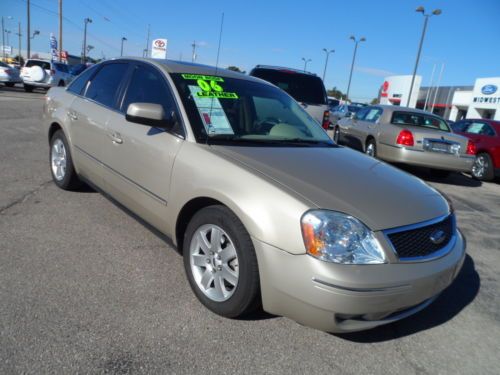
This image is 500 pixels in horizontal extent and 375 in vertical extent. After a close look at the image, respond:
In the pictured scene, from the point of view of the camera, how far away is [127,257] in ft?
11.2

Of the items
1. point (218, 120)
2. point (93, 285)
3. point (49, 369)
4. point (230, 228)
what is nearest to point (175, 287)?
point (93, 285)

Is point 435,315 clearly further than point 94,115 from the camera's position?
No

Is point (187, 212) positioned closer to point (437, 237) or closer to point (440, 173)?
point (437, 237)

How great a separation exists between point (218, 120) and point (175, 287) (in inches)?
51.0

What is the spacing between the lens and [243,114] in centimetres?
349

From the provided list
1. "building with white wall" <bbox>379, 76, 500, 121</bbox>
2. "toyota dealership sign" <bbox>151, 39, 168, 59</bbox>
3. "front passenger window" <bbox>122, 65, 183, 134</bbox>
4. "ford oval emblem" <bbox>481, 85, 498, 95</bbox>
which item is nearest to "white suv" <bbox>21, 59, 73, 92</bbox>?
"toyota dealership sign" <bbox>151, 39, 168, 59</bbox>

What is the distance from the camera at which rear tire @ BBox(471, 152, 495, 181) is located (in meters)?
9.44

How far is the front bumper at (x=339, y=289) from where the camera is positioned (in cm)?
214

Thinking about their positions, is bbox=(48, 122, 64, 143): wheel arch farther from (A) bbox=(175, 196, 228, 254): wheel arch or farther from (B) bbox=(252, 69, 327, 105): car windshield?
(B) bbox=(252, 69, 327, 105): car windshield

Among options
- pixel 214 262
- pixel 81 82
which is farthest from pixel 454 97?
pixel 214 262

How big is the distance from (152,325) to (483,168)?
9.40m

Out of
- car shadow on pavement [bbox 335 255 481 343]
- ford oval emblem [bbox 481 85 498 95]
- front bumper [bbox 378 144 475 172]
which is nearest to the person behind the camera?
car shadow on pavement [bbox 335 255 481 343]

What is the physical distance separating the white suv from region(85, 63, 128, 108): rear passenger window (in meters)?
20.2

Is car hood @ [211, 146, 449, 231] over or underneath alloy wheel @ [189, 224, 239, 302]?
over
